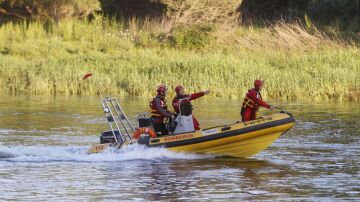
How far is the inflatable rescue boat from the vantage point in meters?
17.6

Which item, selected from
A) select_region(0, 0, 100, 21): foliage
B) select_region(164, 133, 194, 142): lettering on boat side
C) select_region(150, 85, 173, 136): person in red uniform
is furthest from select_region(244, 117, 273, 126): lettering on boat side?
select_region(0, 0, 100, 21): foliage

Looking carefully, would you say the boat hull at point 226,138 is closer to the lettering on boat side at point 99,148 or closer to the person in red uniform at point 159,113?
the lettering on boat side at point 99,148

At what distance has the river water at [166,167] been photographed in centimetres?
1426

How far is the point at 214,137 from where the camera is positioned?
17.6 meters

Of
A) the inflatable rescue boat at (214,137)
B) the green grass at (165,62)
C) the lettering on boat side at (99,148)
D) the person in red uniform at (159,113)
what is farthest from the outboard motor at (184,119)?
the green grass at (165,62)

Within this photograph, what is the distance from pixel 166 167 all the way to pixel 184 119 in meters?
1.50

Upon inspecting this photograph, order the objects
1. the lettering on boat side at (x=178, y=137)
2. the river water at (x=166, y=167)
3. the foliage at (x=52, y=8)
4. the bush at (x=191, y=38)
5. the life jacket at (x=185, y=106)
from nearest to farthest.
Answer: the river water at (x=166, y=167) → the lettering on boat side at (x=178, y=137) → the life jacket at (x=185, y=106) → the bush at (x=191, y=38) → the foliage at (x=52, y=8)

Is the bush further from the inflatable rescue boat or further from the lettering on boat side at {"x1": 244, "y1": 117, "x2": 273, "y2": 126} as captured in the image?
the lettering on boat side at {"x1": 244, "y1": 117, "x2": 273, "y2": 126}

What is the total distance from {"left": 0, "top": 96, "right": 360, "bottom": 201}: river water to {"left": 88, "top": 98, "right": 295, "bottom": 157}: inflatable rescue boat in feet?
0.52

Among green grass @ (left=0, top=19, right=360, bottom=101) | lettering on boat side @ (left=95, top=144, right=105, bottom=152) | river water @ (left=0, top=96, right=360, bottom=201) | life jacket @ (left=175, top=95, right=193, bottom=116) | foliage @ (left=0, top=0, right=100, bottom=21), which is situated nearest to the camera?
river water @ (left=0, top=96, right=360, bottom=201)

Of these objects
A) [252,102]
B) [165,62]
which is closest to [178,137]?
[252,102]

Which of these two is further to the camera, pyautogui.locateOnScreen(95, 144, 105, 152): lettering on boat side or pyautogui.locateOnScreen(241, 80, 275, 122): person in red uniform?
pyautogui.locateOnScreen(241, 80, 275, 122): person in red uniform

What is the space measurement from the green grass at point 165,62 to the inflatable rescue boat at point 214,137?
12.2 m

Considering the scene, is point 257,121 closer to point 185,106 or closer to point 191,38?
point 185,106
